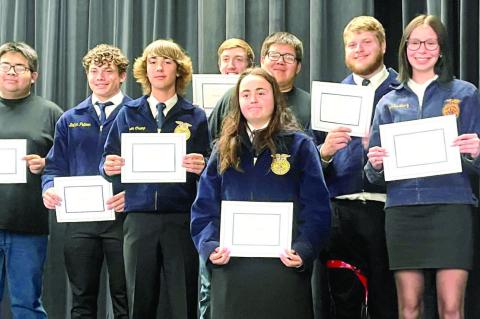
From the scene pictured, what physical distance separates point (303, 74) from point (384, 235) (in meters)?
1.57

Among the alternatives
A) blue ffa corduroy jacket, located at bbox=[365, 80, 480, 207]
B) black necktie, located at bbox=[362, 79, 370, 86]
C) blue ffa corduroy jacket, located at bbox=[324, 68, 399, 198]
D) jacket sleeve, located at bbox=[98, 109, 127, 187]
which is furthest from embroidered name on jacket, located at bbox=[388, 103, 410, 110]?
jacket sleeve, located at bbox=[98, 109, 127, 187]

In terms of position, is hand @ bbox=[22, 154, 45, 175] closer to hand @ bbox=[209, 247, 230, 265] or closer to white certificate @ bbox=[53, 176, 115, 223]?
white certificate @ bbox=[53, 176, 115, 223]

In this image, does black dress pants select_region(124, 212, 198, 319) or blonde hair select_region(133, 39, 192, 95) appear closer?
black dress pants select_region(124, 212, 198, 319)

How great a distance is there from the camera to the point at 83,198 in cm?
390

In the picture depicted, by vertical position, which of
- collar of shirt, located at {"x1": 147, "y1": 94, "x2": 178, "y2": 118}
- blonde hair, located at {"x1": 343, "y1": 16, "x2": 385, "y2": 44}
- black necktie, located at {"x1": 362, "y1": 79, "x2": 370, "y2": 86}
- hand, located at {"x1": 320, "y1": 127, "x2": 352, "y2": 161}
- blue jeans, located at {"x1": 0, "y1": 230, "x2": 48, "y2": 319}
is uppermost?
blonde hair, located at {"x1": 343, "y1": 16, "x2": 385, "y2": 44}

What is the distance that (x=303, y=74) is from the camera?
473 centimetres

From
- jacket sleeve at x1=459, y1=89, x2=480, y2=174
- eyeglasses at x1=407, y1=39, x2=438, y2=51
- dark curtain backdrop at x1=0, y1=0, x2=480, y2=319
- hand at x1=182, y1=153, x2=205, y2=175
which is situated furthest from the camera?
dark curtain backdrop at x1=0, y1=0, x2=480, y2=319

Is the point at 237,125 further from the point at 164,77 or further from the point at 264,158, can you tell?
the point at 164,77

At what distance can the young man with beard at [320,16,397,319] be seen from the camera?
353 cm

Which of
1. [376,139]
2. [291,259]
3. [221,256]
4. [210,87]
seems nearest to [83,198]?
[210,87]

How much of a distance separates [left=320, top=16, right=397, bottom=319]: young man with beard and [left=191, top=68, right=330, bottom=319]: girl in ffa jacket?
0.44 meters

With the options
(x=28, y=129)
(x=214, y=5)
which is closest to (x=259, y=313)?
(x=28, y=129)

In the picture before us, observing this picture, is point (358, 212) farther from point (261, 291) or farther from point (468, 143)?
point (261, 291)

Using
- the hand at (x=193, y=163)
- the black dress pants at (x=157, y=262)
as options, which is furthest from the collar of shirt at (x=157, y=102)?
the black dress pants at (x=157, y=262)
